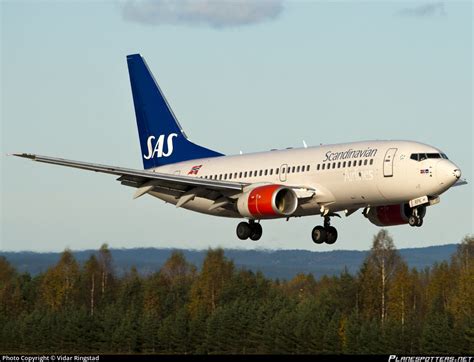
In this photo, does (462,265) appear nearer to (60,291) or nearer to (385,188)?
(60,291)

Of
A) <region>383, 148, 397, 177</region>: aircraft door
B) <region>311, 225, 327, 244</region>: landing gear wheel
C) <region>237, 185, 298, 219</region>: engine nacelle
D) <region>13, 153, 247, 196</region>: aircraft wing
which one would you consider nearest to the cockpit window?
<region>383, 148, 397, 177</region>: aircraft door

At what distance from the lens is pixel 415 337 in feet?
352

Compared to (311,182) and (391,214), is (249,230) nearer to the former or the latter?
(311,182)

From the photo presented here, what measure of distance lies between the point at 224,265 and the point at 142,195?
2675 inches

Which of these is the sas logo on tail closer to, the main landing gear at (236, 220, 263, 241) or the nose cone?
the main landing gear at (236, 220, 263, 241)

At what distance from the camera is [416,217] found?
193 ft

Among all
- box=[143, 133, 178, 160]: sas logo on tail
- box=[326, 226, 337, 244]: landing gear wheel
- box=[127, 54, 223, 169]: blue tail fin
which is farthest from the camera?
box=[143, 133, 178, 160]: sas logo on tail

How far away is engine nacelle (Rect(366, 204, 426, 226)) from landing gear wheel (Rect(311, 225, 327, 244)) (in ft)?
9.04

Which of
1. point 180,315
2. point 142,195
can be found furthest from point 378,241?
point 142,195

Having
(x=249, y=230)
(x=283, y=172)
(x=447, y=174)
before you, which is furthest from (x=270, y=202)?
(x=447, y=174)

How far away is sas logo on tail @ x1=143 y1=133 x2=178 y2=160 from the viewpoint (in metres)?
71.2

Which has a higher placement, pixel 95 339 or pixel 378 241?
pixel 378 241

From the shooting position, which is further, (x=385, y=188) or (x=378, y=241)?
(x=378, y=241)

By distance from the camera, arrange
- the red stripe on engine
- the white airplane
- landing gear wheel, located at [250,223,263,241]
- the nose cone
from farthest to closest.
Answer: landing gear wheel, located at [250,223,263,241], the red stripe on engine, the white airplane, the nose cone
